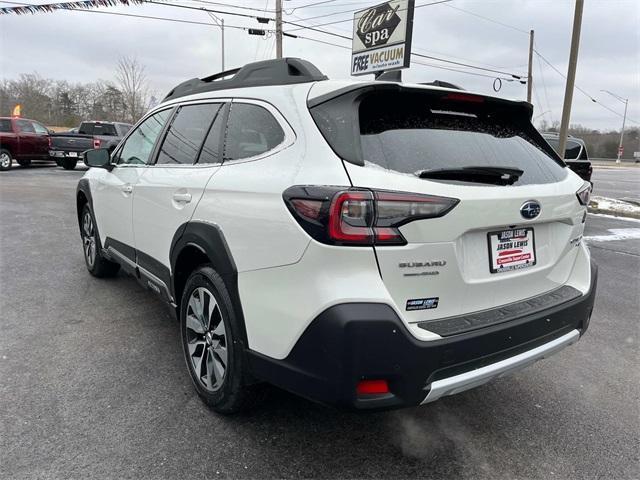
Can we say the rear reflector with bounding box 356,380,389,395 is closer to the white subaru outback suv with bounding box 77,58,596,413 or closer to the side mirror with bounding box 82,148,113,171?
the white subaru outback suv with bounding box 77,58,596,413

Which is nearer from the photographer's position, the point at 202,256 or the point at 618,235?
the point at 202,256

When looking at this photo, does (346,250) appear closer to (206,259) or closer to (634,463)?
(206,259)

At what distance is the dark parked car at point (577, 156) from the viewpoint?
10.0 m

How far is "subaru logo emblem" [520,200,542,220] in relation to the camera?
2.18 meters

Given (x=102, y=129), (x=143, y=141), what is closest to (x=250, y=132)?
(x=143, y=141)

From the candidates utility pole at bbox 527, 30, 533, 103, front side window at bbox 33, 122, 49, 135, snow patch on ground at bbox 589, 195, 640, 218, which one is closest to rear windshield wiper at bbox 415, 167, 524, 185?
snow patch on ground at bbox 589, 195, 640, 218

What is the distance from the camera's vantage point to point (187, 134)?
3154 millimetres

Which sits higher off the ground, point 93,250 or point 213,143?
point 213,143

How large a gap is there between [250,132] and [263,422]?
1.55 metres

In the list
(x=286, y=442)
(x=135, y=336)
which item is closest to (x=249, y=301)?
(x=286, y=442)

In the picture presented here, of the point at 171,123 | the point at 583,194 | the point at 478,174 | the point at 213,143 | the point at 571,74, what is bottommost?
the point at 583,194

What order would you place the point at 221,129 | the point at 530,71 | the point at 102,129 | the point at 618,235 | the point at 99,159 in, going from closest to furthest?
the point at 221,129
the point at 99,159
the point at 618,235
the point at 102,129
the point at 530,71

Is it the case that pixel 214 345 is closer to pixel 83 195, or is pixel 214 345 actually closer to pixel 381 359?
pixel 381 359

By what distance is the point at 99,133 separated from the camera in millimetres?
19000
